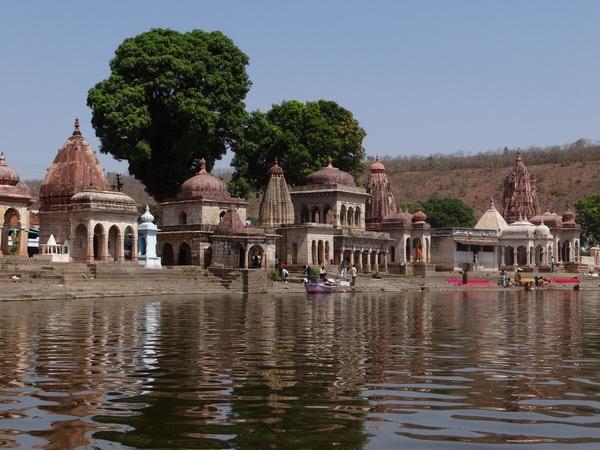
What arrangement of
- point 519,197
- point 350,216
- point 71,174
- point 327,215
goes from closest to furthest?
point 71,174 < point 327,215 < point 350,216 < point 519,197

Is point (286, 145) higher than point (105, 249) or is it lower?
higher

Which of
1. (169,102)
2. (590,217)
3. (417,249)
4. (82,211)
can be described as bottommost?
(417,249)

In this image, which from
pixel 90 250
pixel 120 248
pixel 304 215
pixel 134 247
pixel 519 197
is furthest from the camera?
pixel 519 197

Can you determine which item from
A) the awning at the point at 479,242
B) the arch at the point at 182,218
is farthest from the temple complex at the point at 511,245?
the arch at the point at 182,218

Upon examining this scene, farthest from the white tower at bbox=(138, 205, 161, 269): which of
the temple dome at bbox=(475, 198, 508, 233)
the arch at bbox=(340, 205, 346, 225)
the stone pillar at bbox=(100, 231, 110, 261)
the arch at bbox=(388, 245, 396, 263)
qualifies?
the temple dome at bbox=(475, 198, 508, 233)

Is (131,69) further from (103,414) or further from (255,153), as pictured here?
(103,414)

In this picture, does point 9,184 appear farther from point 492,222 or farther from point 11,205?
point 492,222

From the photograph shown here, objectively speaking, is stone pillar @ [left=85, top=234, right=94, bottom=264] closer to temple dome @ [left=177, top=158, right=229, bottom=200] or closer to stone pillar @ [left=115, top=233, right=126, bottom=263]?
stone pillar @ [left=115, top=233, right=126, bottom=263]

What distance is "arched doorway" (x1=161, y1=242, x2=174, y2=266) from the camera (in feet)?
204

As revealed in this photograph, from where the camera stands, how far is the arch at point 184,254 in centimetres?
6041

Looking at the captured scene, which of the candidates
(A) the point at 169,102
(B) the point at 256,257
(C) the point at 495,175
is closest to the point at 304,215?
(B) the point at 256,257

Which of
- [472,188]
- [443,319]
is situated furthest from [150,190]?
[472,188]

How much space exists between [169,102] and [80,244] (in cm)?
1299

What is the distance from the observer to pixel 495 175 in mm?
154250
